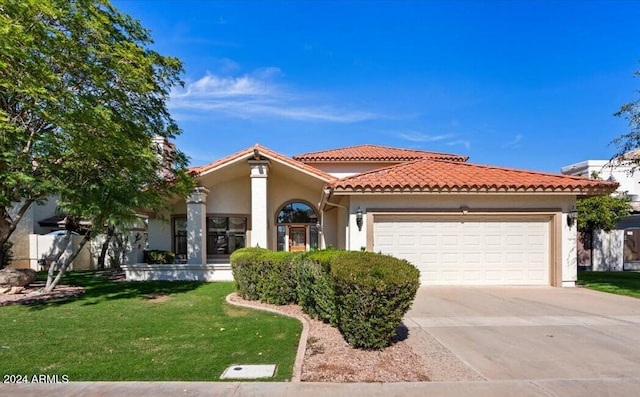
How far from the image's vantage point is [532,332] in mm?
6703

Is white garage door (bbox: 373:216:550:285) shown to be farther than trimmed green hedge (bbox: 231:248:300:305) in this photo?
Yes

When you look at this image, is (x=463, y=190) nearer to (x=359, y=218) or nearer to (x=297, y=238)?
(x=359, y=218)

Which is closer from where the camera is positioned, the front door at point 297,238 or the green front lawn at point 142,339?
the green front lawn at point 142,339

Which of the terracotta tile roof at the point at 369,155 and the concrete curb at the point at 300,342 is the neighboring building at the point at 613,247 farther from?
the concrete curb at the point at 300,342

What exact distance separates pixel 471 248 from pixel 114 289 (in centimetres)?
1168

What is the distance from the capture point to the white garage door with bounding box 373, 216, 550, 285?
39.9 ft

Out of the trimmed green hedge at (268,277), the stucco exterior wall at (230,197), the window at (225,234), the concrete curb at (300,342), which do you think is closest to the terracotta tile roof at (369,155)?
the stucco exterior wall at (230,197)

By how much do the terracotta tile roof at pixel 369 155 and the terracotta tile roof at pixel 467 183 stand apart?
6.87 metres

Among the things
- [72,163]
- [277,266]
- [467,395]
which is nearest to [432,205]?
[277,266]

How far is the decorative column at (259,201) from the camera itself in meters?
15.2

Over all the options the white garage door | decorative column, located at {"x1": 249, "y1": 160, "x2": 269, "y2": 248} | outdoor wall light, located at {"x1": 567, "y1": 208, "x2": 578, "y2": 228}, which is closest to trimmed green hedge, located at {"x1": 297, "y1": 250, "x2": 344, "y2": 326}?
the white garage door

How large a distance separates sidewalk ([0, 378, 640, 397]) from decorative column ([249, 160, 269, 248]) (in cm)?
1070

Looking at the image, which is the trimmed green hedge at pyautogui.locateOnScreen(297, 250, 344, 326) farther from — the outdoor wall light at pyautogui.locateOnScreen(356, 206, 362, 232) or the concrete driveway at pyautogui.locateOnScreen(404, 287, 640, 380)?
the outdoor wall light at pyautogui.locateOnScreen(356, 206, 362, 232)

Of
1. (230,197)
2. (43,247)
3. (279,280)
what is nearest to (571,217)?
(279,280)
